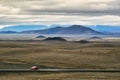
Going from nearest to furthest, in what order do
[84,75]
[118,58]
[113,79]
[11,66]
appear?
[113,79], [84,75], [11,66], [118,58]

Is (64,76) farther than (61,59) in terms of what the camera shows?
No

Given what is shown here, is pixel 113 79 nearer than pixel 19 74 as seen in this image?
Yes

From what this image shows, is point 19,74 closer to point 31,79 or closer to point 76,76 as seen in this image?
point 31,79

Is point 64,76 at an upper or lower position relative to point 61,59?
upper

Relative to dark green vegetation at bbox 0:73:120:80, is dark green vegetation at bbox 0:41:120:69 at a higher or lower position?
lower

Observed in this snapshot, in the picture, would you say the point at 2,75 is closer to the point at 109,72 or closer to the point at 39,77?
the point at 39,77

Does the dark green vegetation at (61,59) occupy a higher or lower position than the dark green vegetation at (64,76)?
lower

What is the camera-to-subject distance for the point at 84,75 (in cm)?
4841

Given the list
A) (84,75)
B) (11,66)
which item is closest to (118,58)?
(11,66)

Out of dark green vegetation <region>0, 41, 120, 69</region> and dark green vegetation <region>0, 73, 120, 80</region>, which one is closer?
dark green vegetation <region>0, 73, 120, 80</region>

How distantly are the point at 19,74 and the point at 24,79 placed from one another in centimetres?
515

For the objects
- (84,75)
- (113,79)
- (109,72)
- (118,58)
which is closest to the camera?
(113,79)

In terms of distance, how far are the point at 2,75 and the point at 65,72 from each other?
9.36 meters

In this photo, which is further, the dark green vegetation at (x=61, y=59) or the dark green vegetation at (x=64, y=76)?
the dark green vegetation at (x=61, y=59)
